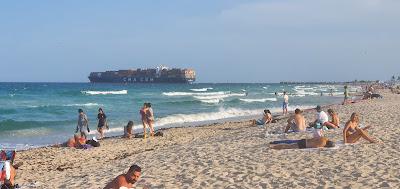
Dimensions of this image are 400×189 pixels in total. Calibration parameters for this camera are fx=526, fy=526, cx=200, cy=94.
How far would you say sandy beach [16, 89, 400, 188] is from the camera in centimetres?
816

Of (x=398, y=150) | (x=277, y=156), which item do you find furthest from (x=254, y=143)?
(x=398, y=150)

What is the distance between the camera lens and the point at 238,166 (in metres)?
9.38

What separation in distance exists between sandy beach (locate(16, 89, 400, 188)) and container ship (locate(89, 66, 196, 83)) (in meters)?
118

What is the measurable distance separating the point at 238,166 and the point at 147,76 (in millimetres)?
130830

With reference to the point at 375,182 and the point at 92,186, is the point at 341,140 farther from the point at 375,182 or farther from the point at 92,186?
the point at 92,186

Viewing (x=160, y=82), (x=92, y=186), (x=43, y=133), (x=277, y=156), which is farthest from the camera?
(x=160, y=82)

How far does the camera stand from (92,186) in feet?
28.0

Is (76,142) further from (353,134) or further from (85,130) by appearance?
(353,134)

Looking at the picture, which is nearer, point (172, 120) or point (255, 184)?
point (255, 184)

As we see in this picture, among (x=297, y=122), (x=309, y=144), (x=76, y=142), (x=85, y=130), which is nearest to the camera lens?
(x=309, y=144)

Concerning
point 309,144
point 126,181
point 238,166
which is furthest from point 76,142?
point 126,181

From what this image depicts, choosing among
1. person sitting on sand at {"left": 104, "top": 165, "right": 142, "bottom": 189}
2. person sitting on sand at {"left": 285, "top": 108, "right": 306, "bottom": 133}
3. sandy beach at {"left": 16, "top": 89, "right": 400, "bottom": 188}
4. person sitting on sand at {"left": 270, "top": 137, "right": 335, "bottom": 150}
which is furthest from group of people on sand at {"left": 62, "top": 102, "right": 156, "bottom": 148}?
person sitting on sand at {"left": 104, "top": 165, "right": 142, "bottom": 189}

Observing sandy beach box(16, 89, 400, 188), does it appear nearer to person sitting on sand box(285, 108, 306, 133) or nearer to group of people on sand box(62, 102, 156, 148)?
person sitting on sand box(285, 108, 306, 133)

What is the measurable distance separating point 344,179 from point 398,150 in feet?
9.15
